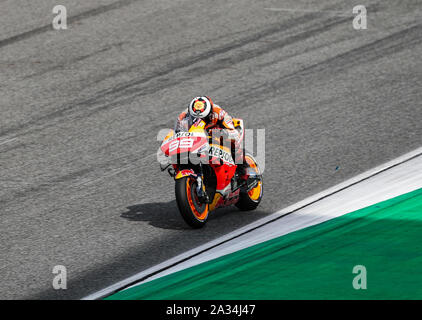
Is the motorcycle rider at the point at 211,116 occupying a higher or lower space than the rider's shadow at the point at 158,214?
higher

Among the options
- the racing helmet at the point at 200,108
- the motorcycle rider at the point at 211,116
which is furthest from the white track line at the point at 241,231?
the racing helmet at the point at 200,108

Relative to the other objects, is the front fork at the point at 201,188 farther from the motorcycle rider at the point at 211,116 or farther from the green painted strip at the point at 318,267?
the green painted strip at the point at 318,267

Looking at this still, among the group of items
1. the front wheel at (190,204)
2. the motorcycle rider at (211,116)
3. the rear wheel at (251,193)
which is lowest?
the front wheel at (190,204)

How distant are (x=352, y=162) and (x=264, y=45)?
554 cm

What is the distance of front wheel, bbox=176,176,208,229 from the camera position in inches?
373

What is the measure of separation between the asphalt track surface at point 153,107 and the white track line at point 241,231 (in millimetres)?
131

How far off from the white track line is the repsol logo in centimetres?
79

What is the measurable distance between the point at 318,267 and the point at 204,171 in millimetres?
2032

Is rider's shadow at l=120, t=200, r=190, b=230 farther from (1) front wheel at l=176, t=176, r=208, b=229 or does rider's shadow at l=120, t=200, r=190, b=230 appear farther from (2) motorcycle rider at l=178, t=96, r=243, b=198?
(2) motorcycle rider at l=178, t=96, r=243, b=198

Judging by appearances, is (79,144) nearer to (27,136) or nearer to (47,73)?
(27,136)

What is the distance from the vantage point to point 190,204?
9.62m

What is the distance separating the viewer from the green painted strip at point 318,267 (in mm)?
8133

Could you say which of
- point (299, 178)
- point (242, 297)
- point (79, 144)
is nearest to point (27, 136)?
point (79, 144)
